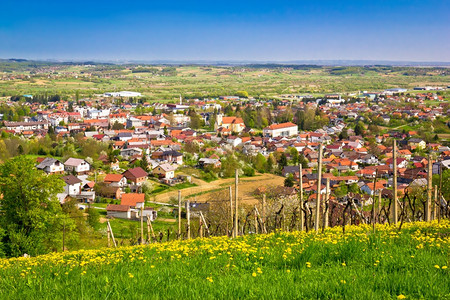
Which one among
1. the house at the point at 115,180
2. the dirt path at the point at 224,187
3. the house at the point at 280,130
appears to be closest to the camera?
the dirt path at the point at 224,187

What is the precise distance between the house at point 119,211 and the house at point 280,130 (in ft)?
108

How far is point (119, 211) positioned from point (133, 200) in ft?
5.44

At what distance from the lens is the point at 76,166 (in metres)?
33.2

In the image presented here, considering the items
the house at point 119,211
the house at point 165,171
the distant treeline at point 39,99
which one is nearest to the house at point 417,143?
the house at point 165,171

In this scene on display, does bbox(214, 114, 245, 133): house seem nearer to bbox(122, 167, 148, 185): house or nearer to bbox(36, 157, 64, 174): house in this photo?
bbox(122, 167, 148, 185): house

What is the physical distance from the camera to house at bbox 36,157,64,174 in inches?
1257

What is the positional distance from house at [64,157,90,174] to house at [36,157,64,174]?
430 mm

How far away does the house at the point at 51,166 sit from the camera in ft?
105

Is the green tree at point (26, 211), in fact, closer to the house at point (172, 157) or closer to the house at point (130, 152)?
the house at point (172, 157)

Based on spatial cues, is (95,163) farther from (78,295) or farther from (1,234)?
(78,295)

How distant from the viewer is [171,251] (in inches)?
206

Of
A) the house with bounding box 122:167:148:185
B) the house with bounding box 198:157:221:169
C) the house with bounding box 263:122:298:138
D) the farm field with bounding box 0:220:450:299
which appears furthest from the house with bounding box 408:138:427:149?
the farm field with bounding box 0:220:450:299

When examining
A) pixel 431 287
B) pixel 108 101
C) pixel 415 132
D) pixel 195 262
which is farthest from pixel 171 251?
pixel 108 101

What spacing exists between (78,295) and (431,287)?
2464mm
